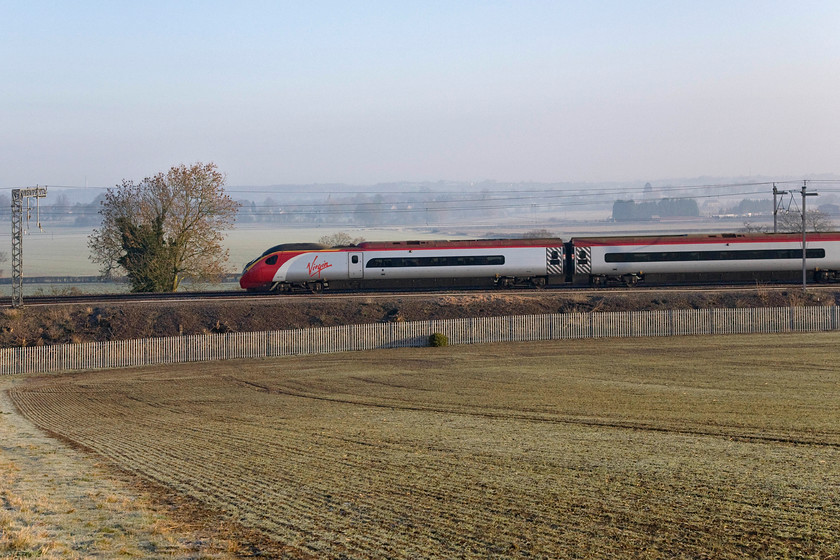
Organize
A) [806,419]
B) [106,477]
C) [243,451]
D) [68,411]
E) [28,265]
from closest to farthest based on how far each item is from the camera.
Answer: [106,477]
[243,451]
[806,419]
[68,411]
[28,265]

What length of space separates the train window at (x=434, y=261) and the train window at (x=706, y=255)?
803 cm

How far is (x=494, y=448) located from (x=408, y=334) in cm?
2418

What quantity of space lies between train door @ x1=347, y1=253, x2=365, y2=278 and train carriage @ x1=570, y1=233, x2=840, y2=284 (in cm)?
1448

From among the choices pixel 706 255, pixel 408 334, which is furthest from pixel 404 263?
pixel 706 255

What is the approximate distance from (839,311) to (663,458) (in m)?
33.1

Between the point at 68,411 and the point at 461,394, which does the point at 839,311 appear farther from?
the point at 68,411

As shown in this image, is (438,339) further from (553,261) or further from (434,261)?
(553,261)

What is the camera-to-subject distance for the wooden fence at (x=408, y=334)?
40188mm

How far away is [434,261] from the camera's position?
52.3m

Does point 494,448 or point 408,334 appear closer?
point 494,448

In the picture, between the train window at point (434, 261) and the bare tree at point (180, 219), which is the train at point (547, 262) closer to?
the train window at point (434, 261)

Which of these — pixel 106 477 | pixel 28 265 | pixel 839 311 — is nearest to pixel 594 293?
A: pixel 839 311

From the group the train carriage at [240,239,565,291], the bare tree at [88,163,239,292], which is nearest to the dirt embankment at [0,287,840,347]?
the train carriage at [240,239,565,291]

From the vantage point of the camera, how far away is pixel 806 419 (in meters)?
22.7
